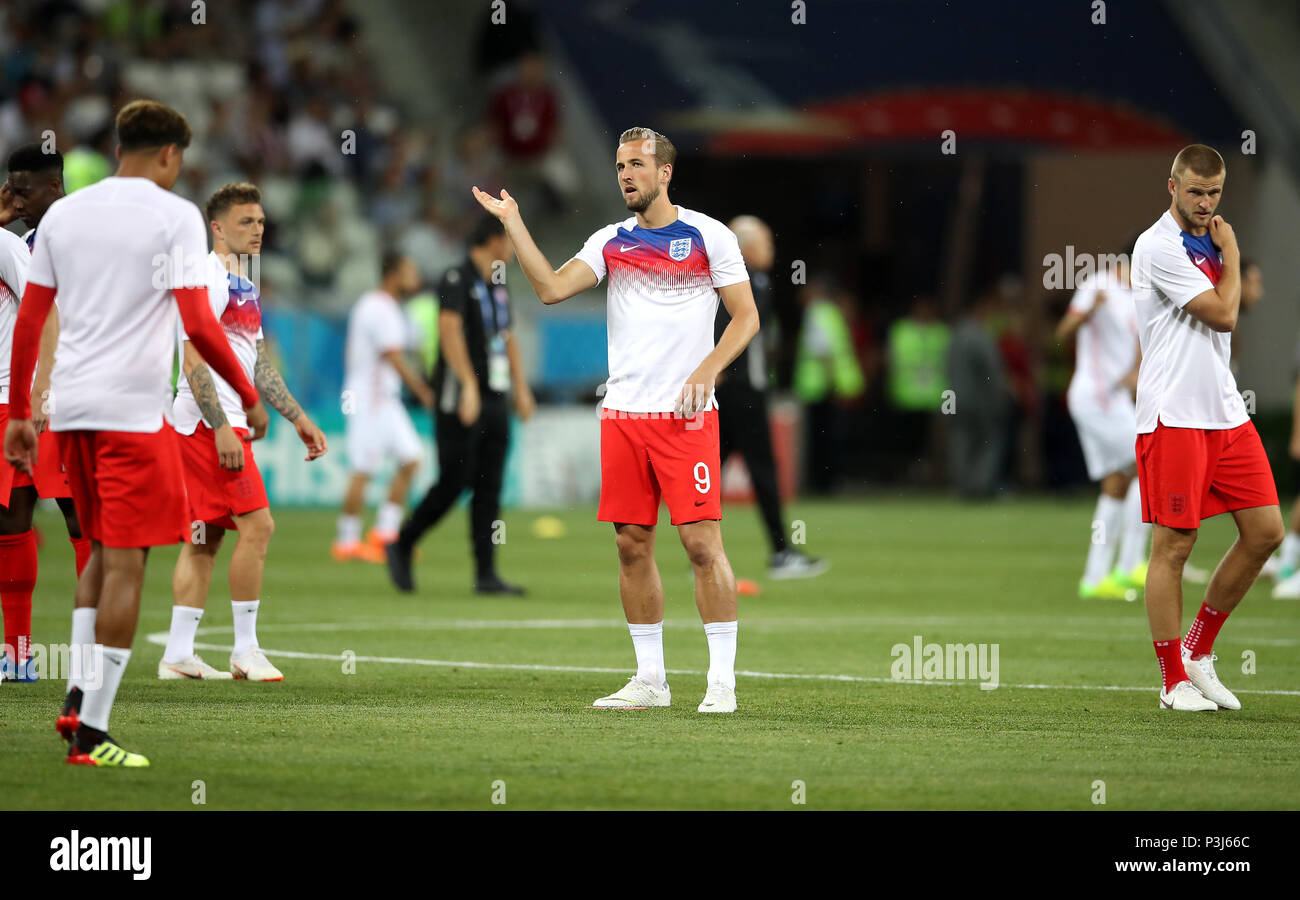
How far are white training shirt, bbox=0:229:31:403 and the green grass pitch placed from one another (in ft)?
5.07

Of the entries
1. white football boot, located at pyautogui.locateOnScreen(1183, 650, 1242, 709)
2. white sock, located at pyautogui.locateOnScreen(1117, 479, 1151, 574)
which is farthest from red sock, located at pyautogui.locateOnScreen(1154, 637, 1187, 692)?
white sock, located at pyautogui.locateOnScreen(1117, 479, 1151, 574)

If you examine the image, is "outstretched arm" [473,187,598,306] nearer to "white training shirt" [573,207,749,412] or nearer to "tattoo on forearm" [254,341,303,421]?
"white training shirt" [573,207,749,412]

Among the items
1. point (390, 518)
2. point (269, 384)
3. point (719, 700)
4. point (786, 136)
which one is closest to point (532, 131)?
point (786, 136)

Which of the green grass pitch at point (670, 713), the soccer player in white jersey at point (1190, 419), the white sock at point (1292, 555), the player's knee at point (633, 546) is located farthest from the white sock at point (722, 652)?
the white sock at point (1292, 555)

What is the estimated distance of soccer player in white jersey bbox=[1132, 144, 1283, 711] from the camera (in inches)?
356

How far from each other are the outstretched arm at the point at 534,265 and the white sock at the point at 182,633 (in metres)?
2.55

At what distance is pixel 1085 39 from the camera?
30.8 meters

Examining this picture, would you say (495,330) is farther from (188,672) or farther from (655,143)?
(655,143)

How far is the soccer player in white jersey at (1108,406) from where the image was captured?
14.9 meters

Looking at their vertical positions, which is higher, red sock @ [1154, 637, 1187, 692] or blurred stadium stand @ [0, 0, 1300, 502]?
blurred stadium stand @ [0, 0, 1300, 502]

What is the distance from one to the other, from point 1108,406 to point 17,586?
8530 millimetres
